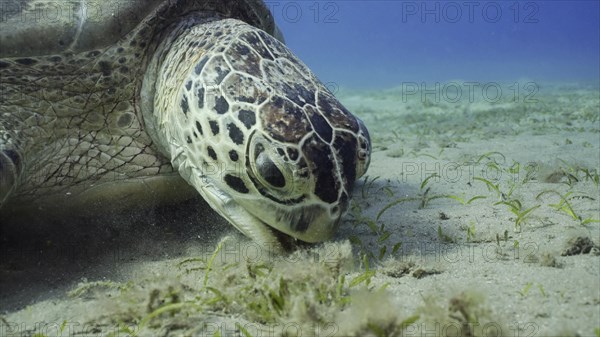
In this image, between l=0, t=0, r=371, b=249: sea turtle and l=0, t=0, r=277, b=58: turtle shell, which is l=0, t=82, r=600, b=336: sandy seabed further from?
l=0, t=0, r=277, b=58: turtle shell

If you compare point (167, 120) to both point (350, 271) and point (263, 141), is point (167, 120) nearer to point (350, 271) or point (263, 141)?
point (263, 141)

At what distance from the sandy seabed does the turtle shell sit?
1.05 meters

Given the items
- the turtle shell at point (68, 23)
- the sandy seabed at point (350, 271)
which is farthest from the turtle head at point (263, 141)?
the turtle shell at point (68, 23)

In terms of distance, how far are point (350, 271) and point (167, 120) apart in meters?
1.35

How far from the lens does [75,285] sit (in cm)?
Result: 199

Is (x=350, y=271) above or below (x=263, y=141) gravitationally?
below

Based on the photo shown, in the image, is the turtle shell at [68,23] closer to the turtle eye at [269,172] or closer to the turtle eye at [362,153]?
the turtle eye at [269,172]

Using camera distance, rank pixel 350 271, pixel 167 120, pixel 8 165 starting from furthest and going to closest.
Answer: pixel 167 120 → pixel 8 165 → pixel 350 271

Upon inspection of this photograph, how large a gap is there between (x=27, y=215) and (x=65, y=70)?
901 millimetres

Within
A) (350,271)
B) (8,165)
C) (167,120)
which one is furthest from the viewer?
(167,120)

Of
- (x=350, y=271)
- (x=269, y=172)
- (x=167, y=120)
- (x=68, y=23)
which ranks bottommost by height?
(x=350, y=271)

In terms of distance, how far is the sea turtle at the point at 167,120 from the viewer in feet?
6.37

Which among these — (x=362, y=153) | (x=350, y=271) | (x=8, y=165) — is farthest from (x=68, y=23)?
(x=350, y=271)

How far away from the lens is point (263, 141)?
6.34ft
